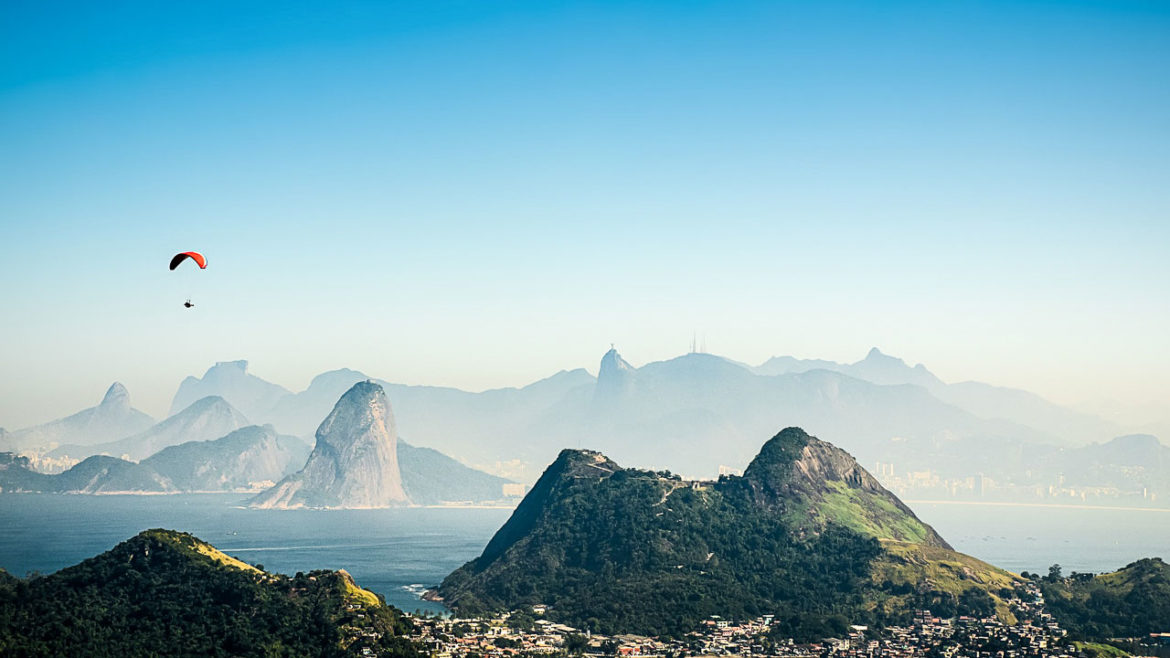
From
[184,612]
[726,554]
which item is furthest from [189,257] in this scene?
[726,554]

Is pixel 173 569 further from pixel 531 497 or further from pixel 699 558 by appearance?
pixel 531 497

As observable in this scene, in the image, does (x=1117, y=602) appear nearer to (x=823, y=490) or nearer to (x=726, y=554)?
(x=823, y=490)

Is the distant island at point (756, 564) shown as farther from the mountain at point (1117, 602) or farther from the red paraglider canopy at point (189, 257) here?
the red paraglider canopy at point (189, 257)

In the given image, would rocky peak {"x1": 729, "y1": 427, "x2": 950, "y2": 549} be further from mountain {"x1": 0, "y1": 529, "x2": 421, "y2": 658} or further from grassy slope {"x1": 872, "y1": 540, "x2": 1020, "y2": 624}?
mountain {"x1": 0, "y1": 529, "x2": 421, "y2": 658}

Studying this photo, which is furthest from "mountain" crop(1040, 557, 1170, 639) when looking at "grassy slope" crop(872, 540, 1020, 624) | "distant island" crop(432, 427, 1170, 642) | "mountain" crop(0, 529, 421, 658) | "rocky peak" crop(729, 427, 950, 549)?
"mountain" crop(0, 529, 421, 658)

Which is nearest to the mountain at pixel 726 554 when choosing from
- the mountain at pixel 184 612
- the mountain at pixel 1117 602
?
the mountain at pixel 1117 602
